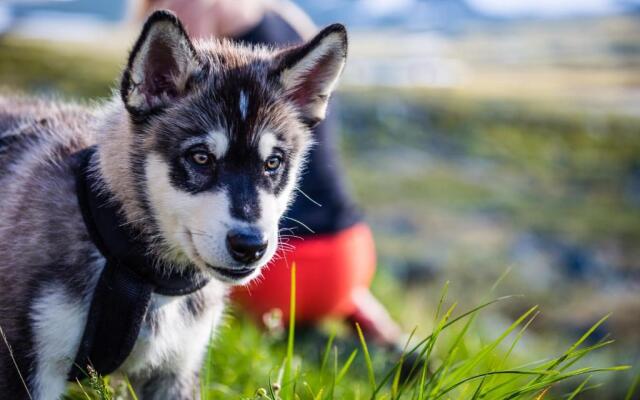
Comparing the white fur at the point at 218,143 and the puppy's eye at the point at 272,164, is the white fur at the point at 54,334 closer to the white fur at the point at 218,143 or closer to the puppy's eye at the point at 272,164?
the white fur at the point at 218,143

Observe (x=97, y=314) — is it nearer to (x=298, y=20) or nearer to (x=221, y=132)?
(x=221, y=132)

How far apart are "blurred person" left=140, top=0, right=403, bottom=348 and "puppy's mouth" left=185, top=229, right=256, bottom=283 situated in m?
2.01

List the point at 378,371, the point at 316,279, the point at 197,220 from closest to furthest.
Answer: the point at 197,220 < the point at 378,371 < the point at 316,279

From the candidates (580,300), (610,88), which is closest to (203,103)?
(580,300)

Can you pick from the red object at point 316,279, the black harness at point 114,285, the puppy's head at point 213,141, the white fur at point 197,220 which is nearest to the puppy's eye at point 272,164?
the puppy's head at point 213,141

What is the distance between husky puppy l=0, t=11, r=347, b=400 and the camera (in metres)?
2.77

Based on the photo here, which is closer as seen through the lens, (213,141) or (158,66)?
(213,141)

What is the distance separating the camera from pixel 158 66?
117 inches

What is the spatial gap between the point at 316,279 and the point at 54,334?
285 centimetres

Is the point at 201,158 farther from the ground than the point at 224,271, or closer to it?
farther from the ground

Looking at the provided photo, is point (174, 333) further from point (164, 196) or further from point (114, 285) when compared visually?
point (164, 196)

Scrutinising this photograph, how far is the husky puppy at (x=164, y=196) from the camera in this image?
9.07 ft

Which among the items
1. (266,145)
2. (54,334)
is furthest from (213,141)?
(54,334)

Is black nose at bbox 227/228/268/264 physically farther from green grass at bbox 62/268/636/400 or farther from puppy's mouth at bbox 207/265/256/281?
green grass at bbox 62/268/636/400
